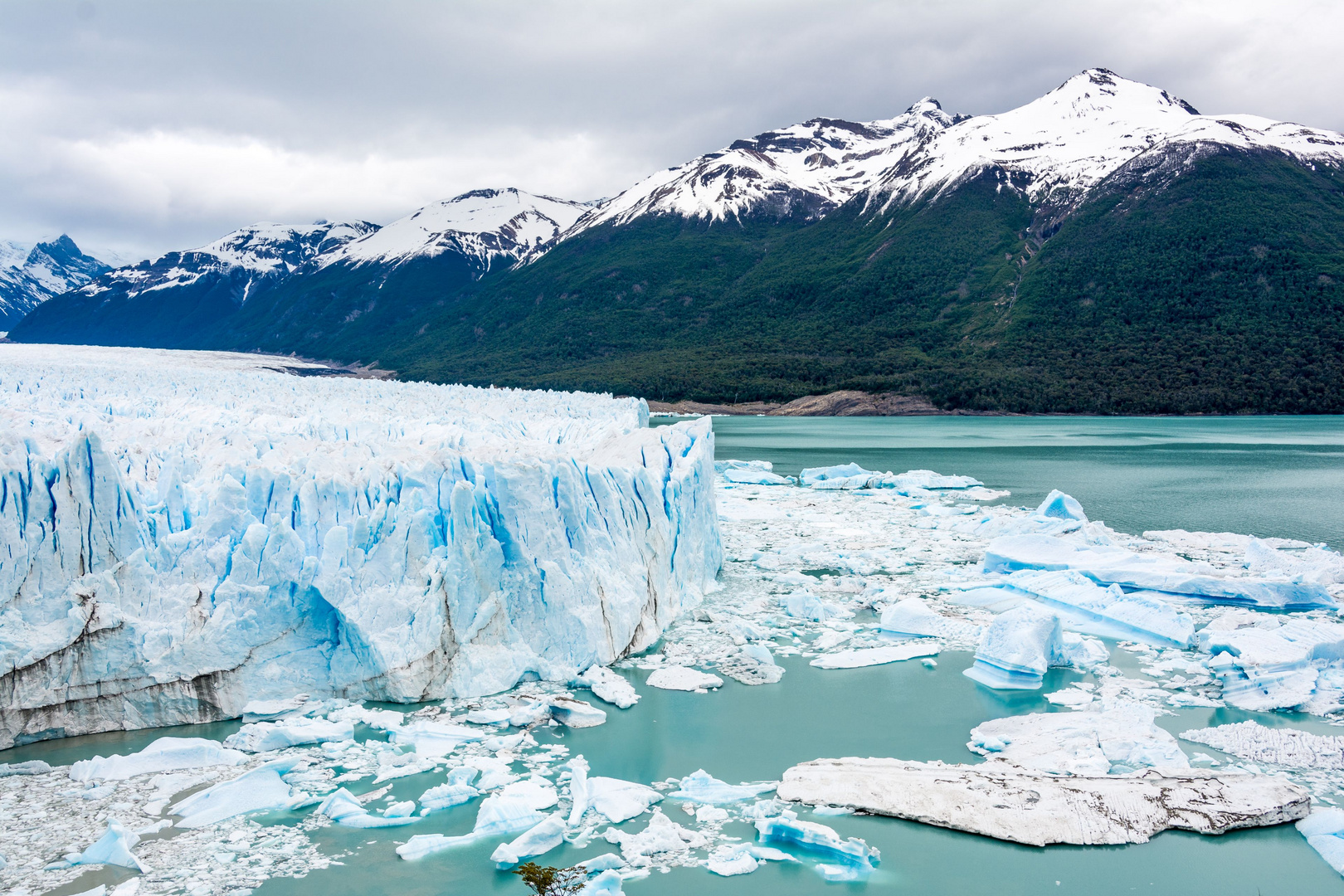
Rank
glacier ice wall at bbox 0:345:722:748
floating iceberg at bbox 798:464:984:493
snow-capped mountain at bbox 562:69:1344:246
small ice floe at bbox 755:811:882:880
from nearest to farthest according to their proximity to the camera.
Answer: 1. small ice floe at bbox 755:811:882:880
2. glacier ice wall at bbox 0:345:722:748
3. floating iceberg at bbox 798:464:984:493
4. snow-capped mountain at bbox 562:69:1344:246

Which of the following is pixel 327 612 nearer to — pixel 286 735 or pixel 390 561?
pixel 390 561

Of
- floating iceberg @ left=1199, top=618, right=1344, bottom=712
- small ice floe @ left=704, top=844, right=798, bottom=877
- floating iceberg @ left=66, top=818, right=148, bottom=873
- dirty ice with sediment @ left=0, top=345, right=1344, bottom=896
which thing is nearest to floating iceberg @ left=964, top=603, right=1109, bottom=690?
dirty ice with sediment @ left=0, top=345, right=1344, bottom=896

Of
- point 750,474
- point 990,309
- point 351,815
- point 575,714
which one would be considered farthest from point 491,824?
point 990,309

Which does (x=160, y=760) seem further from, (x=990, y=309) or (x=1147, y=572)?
(x=990, y=309)

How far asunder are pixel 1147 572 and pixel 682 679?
21.9 ft

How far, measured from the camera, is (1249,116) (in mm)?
80875

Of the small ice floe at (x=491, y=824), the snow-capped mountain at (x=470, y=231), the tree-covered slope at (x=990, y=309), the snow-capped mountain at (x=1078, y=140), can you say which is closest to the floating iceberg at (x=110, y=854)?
the small ice floe at (x=491, y=824)

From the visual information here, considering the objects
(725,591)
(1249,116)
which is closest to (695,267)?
(1249,116)

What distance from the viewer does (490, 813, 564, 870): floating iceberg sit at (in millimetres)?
4717

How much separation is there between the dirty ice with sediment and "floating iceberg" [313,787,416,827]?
2 cm

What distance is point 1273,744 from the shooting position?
612 cm

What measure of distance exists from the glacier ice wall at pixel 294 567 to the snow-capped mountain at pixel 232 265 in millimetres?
176532

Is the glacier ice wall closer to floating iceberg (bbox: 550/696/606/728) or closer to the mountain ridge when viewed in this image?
floating iceberg (bbox: 550/696/606/728)

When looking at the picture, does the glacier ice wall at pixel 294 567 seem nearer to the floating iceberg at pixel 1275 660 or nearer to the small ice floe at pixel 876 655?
the small ice floe at pixel 876 655
